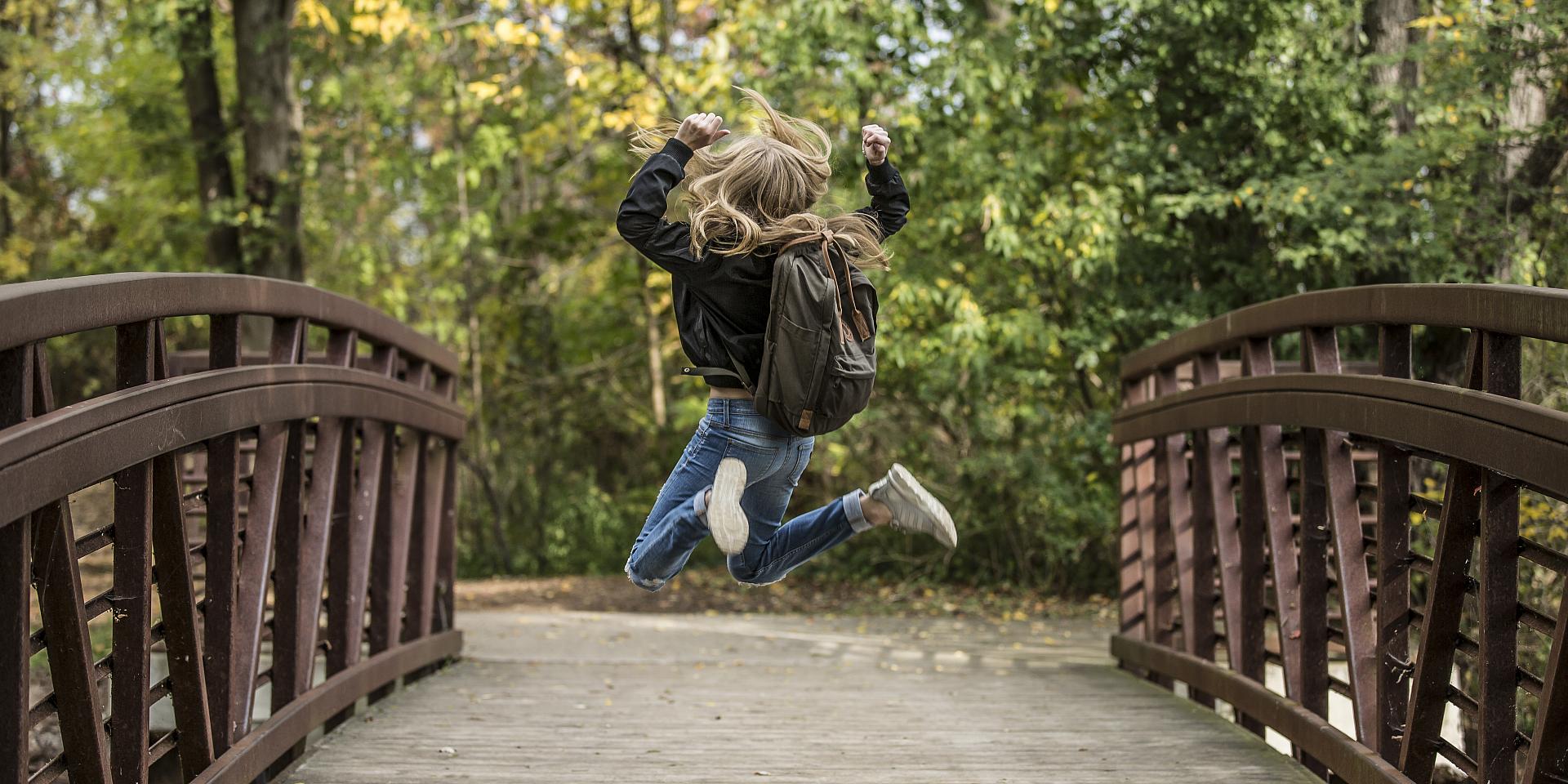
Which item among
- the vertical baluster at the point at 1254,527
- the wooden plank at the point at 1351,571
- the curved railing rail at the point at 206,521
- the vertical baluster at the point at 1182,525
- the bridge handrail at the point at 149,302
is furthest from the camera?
the vertical baluster at the point at 1182,525

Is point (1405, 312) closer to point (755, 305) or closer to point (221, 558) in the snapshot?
point (755, 305)

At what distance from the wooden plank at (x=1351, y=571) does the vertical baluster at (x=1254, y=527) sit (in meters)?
0.58

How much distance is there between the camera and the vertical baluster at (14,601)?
104 inches

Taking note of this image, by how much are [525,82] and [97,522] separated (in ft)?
30.6

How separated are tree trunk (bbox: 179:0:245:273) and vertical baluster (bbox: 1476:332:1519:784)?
33.4 ft

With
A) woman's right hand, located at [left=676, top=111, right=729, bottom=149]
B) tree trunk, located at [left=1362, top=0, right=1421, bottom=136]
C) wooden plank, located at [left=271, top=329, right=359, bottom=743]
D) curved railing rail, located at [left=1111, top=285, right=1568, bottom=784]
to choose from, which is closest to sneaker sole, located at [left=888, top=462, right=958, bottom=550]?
woman's right hand, located at [left=676, top=111, right=729, bottom=149]

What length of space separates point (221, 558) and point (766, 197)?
5.75ft

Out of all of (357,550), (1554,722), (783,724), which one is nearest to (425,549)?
(357,550)

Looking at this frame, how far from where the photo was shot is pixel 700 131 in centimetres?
389

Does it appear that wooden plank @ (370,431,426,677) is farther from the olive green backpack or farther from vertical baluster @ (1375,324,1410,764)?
vertical baluster @ (1375,324,1410,764)

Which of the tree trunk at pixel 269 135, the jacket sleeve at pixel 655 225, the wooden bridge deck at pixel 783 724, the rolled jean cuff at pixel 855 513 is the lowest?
the wooden bridge deck at pixel 783 724

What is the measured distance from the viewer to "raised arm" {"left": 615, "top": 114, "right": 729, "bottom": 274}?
3.80m

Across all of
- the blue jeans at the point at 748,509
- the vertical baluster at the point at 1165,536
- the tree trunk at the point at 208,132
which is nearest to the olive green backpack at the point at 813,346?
the blue jeans at the point at 748,509

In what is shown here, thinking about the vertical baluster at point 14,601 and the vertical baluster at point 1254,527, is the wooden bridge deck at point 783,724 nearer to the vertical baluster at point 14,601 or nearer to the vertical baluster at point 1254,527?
the vertical baluster at point 1254,527
